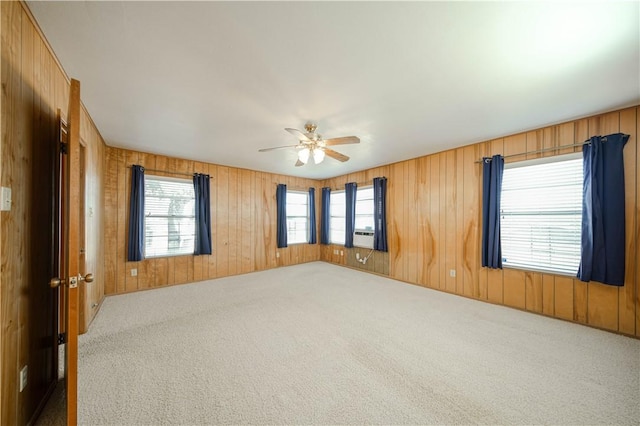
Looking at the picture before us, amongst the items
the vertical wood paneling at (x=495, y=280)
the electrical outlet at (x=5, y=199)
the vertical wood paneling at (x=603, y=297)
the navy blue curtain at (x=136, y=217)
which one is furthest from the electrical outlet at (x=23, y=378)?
the vertical wood paneling at (x=603, y=297)

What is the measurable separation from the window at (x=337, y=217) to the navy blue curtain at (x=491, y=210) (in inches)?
128

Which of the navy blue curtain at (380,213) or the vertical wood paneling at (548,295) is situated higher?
the navy blue curtain at (380,213)

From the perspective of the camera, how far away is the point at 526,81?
197 cm

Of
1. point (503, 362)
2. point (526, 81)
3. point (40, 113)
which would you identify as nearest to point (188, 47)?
point (40, 113)

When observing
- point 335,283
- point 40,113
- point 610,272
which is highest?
point 40,113

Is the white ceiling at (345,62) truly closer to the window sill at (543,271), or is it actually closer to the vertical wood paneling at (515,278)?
the vertical wood paneling at (515,278)

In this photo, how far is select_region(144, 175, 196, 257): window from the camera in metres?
4.14

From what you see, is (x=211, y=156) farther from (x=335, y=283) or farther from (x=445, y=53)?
(x=445, y=53)

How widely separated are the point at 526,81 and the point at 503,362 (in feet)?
8.09

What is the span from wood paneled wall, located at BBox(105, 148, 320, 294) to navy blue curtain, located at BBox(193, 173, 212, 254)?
0.63 ft

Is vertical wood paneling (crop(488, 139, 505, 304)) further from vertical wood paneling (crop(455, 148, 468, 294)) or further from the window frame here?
the window frame

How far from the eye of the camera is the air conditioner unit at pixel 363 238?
211 inches

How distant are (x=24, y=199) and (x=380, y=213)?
4.81 meters

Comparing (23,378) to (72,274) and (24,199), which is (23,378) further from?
(24,199)
